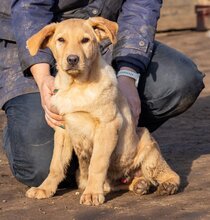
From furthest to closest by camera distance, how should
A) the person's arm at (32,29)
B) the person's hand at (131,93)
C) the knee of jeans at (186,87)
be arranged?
1. the knee of jeans at (186,87)
2. the person's arm at (32,29)
3. the person's hand at (131,93)

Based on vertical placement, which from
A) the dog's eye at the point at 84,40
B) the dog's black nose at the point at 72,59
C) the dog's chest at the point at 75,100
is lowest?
the dog's chest at the point at 75,100

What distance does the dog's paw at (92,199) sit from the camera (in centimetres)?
427

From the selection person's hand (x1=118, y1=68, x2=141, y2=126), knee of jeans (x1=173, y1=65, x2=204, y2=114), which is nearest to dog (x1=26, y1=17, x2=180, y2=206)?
person's hand (x1=118, y1=68, x2=141, y2=126)

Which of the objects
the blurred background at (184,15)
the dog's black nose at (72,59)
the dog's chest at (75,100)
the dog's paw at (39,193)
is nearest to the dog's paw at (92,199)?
the dog's paw at (39,193)

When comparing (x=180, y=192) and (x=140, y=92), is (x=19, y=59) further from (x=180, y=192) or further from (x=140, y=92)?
(x=180, y=192)

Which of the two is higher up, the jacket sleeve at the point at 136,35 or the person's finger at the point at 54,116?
the jacket sleeve at the point at 136,35

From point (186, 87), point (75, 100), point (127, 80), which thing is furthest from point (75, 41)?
point (186, 87)

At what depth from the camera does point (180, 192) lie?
454 centimetres

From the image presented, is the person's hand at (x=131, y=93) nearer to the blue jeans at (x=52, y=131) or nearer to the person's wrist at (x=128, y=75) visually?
the person's wrist at (x=128, y=75)

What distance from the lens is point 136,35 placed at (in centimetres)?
514

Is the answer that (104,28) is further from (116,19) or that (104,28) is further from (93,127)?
(116,19)

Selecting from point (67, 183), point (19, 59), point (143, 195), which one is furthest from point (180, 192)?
point (19, 59)

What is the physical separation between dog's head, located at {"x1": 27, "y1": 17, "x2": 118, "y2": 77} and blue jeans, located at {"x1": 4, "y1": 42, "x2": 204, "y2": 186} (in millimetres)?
649

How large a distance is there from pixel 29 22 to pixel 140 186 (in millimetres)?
1229
